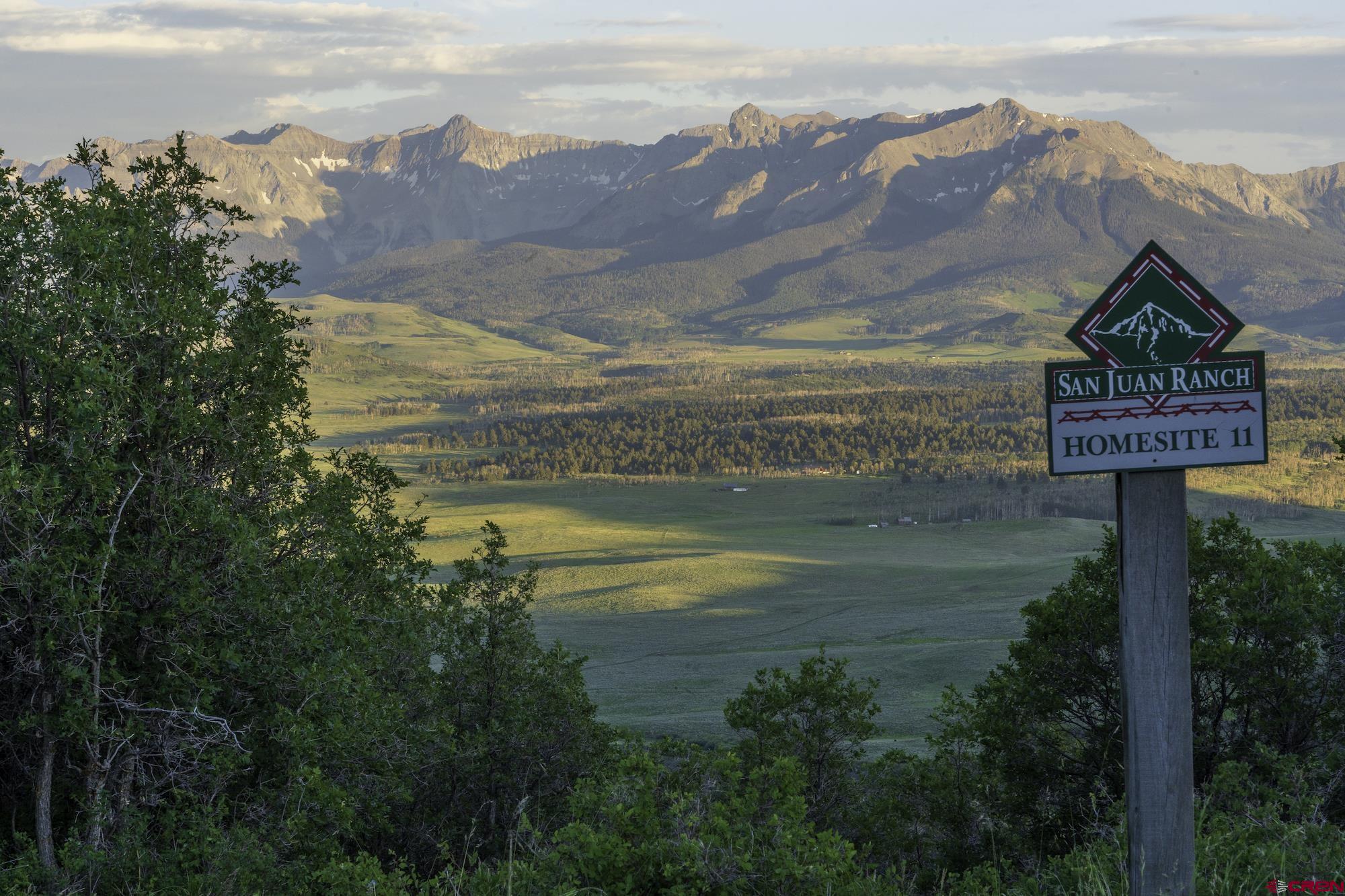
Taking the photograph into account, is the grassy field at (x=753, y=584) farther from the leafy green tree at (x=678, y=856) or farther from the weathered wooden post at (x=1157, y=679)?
the weathered wooden post at (x=1157, y=679)

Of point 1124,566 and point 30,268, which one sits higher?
point 30,268

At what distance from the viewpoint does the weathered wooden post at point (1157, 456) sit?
656 centimetres

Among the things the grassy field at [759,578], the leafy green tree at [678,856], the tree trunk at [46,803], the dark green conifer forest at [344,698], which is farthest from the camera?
the grassy field at [759,578]

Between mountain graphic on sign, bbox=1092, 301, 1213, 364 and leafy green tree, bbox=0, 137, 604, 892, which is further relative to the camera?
leafy green tree, bbox=0, 137, 604, 892

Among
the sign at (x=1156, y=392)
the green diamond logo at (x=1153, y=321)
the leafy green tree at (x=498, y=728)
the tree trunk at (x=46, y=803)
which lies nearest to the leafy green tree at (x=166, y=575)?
the tree trunk at (x=46, y=803)

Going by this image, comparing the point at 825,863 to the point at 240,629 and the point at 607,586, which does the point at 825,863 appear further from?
the point at 607,586

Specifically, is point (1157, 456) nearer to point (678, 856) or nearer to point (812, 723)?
point (678, 856)

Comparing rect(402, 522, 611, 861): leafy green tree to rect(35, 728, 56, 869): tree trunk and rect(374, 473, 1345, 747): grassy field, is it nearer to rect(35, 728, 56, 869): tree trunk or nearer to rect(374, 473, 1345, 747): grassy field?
rect(35, 728, 56, 869): tree trunk

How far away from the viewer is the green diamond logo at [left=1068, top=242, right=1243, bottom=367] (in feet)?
21.2

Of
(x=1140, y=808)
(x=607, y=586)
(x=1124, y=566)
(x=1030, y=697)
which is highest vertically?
(x=1124, y=566)

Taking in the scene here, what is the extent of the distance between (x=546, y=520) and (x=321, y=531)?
9519cm

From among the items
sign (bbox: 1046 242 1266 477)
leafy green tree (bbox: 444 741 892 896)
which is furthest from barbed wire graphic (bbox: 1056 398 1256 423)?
leafy green tree (bbox: 444 741 892 896)

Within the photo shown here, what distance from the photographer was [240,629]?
1308cm

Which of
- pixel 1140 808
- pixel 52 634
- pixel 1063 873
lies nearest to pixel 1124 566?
pixel 1140 808
